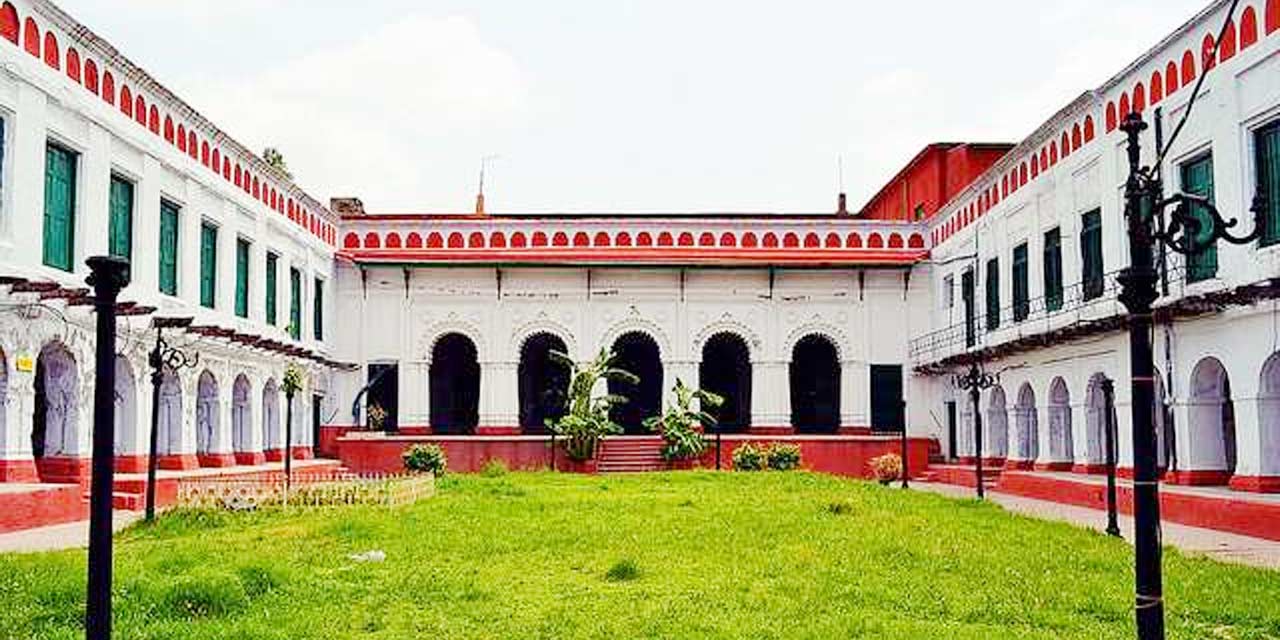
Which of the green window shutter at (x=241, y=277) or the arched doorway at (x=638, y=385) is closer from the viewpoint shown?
the green window shutter at (x=241, y=277)

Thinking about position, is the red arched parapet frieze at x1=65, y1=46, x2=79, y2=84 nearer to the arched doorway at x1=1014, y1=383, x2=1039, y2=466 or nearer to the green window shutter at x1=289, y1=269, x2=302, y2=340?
the green window shutter at x1=289, y1=269, x2=302, y2=340

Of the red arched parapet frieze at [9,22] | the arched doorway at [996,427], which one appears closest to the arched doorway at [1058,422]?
the arched doorway at [996,427]

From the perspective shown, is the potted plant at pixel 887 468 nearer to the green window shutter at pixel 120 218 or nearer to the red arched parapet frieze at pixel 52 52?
the green window shutter at pixel 120 218

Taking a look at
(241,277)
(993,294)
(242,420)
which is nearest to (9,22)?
(241,277)

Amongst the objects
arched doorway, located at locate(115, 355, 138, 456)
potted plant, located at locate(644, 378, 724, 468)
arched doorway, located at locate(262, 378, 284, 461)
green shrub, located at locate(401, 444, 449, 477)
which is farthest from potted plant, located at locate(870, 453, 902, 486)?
arched doorway, located at locate(115, 355, 138, 456)

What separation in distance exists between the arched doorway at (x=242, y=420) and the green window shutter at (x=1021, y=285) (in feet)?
52.9

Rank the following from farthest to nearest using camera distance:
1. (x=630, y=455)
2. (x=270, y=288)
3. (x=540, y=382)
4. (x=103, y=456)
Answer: (x=540, y=382) < (x=630, y=455) < (x=270, y=288) < (x=103, y=456)

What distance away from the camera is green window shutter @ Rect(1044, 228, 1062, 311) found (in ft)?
83.1

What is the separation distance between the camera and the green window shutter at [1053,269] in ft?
83.1

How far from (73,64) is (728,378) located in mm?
20769

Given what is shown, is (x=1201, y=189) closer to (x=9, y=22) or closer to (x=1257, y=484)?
(x=1257, y=484)

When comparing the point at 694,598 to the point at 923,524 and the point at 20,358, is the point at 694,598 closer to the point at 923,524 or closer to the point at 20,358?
the point at 923,524

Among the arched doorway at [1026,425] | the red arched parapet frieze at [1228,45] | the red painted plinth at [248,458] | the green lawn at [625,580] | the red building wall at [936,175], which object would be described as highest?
the red building wall at [936,175]

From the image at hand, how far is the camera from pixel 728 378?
36.6 m
